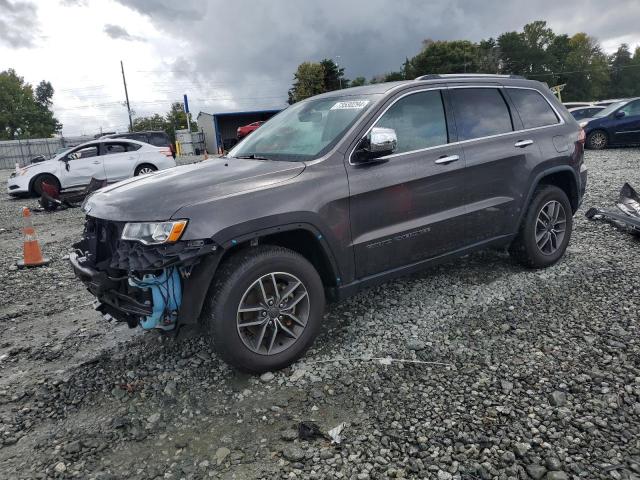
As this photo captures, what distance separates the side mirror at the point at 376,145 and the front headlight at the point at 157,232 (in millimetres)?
1366

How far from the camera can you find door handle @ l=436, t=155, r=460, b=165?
3857mm

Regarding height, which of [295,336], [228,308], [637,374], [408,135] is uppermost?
[408,135]

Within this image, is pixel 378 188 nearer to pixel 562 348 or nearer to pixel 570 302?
pixel 562 348

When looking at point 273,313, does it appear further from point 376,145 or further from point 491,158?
point 491,158

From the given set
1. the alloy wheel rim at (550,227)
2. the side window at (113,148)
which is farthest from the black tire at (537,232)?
the side window at (113,148)

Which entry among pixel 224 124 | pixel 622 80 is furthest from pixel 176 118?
pixel 622 80

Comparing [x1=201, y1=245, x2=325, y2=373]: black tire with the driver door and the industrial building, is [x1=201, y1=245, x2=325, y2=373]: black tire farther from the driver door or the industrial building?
the industrial building

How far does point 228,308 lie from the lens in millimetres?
2926

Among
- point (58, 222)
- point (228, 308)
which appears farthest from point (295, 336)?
point (58, 222)

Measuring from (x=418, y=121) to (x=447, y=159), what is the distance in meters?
0.39

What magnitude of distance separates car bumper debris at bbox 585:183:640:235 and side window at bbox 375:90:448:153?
3.26 meters

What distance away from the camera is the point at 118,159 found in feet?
44.5

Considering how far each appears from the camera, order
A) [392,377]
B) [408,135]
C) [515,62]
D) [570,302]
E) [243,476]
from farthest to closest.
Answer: [515,62] < [570,302] < [408,135] < [392,377] < [243,476]

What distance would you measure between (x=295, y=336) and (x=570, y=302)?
8.06 feet
